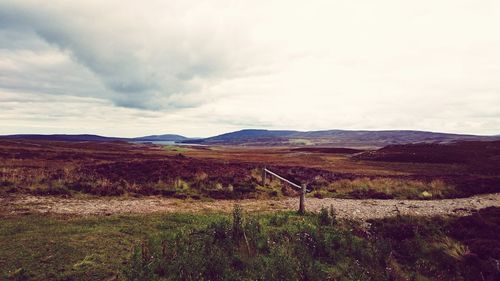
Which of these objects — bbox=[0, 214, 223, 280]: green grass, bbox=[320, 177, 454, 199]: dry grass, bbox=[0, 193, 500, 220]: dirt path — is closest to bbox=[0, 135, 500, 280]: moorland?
bbox=[0, 214, 223, 280]: green grass

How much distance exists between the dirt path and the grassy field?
5.51ft

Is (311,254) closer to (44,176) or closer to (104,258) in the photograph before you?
(104,258)

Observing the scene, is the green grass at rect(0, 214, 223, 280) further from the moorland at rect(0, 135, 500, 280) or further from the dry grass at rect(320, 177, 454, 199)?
the dry grass at rect(320, 177, 454, 199)

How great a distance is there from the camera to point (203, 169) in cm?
2848

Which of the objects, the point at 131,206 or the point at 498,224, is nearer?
the point at 498,224

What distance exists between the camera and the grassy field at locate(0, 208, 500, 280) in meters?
8.52

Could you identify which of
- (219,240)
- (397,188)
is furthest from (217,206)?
(397,188)

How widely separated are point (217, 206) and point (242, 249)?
26.3ft

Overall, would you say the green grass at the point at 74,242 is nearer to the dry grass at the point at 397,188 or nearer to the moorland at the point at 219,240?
the moorland at the point at 219,240

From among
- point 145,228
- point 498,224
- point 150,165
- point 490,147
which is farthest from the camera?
point 490,147

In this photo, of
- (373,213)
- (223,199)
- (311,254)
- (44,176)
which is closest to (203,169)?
(223,199)

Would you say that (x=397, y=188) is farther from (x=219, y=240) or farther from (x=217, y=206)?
(x=219, y=240)

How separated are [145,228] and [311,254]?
20.9ft

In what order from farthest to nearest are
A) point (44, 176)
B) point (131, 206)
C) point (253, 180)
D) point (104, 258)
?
point (253, 180), point (44, 176), point (131, 206), point (104, 258)
